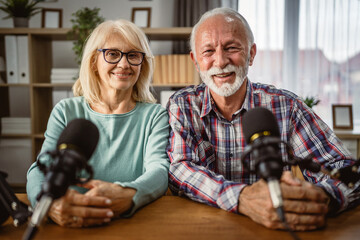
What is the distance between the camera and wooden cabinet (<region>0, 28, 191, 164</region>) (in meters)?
3.21

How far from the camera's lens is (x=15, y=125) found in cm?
333

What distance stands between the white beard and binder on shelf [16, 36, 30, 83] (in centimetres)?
249

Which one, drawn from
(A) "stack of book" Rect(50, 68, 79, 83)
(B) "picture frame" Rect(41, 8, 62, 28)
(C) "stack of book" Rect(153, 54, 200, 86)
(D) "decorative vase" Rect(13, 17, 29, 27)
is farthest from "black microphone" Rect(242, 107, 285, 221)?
(B) "picture frame" Rect(41, 8, 62, 28)

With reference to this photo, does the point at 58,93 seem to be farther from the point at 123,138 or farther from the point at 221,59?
the point at 221,59

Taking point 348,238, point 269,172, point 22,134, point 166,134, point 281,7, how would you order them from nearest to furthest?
point 269,172
point 348,238
point 166,134
point 22,134
point 281,7

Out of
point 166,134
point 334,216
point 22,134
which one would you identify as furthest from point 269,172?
point 22,134

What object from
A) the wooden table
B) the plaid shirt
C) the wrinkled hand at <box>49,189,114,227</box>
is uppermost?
the plaid shirt

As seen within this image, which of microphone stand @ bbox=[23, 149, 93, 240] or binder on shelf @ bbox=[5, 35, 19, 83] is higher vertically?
binder on shelf @ bbox=[5, 35, 19, 83]

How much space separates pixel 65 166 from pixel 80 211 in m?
0.25

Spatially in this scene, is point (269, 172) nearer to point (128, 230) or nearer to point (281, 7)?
point (128, 230)

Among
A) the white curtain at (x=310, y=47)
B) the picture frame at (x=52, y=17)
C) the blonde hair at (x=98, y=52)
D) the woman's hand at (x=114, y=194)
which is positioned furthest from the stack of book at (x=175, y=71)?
the woman's hand at (x=114, y=194)

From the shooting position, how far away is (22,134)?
Result: 330 centimetres

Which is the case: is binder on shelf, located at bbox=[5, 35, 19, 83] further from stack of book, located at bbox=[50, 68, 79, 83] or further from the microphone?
the microphone

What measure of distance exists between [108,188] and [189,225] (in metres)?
0.26
